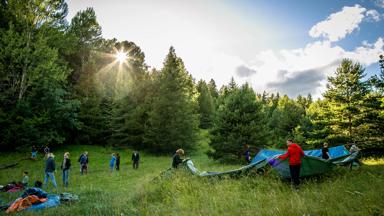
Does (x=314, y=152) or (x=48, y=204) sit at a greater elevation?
(x=314, y=152)

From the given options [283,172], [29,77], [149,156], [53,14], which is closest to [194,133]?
[149,156]

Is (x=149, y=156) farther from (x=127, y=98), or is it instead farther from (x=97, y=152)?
(x=127, y=98)

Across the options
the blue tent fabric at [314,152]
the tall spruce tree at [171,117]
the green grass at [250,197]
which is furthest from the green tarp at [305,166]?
the tall spruce tree at [171,117]

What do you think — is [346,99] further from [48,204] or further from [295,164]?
[48,204]

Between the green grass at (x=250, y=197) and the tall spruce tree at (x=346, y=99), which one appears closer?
the green grass at (x=250, y=197)

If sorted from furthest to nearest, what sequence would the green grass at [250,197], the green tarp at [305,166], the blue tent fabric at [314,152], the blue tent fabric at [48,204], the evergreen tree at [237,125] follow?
the evergreen tree at [237,125] → the blue tent fabric at [314,152] → the blue tent fabric at [48,204] → the green tarp at [305,166] → the green grass at [250,197]

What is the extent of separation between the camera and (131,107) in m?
36.7

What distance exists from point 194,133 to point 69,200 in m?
23.5

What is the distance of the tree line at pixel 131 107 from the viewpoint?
2425 cm

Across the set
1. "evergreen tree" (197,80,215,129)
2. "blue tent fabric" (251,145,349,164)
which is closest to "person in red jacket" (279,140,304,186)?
"blue tent fabric" (251,145,349,164)

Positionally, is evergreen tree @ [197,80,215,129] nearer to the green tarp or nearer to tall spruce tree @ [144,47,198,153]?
tall spruce tree @ [144,47,198,153]

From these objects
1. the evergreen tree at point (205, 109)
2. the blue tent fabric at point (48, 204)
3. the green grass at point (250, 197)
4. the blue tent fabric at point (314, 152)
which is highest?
the evergreen tree at point (205, 109)

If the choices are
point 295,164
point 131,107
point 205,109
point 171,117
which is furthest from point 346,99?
point 205,109

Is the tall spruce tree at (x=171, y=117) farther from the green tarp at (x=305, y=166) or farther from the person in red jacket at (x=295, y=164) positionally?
the person in red jacket at (x=295, y=164)
